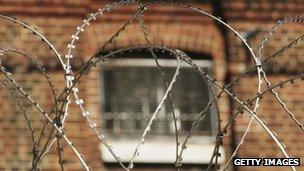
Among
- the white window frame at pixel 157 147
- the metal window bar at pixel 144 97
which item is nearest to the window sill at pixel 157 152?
the white window frame at pixel 157 147

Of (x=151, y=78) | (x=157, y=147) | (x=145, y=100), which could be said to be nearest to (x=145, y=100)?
(x=145, y=100)

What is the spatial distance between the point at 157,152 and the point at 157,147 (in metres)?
0.06

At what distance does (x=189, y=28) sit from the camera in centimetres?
891

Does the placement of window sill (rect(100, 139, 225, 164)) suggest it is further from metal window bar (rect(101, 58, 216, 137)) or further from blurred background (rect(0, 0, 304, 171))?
metal window bar (rect(101, 58, 216, 137))

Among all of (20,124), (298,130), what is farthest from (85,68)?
(298,130)

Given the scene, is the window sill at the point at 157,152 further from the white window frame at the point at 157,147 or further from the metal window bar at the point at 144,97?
the metal window bar at the point at 144,97

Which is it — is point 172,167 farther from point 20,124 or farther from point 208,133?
point 20,124

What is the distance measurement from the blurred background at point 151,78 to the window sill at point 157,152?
0.04 ft

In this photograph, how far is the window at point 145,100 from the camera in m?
8.68

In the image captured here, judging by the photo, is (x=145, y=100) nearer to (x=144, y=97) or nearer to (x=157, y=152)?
(x=144, y=97)

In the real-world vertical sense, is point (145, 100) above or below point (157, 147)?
above

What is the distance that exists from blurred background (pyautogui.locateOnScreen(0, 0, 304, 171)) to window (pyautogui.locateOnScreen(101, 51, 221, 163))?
1 cm

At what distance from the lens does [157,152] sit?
8.60 m

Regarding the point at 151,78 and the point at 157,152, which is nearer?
the point at 157,152
